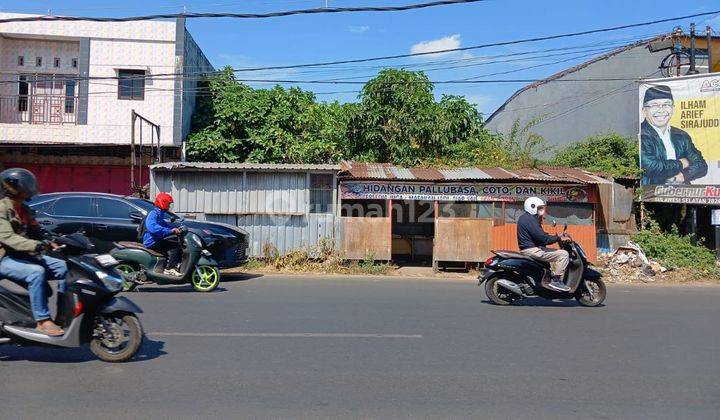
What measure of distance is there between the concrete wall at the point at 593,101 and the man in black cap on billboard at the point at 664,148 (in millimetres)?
6366

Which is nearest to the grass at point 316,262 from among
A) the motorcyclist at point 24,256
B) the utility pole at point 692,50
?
the motorcyclist at point 24,256

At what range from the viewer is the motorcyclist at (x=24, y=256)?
5.17 m

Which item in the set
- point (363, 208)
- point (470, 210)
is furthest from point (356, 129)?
point (470, 210)

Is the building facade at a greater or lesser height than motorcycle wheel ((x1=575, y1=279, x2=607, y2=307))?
greater

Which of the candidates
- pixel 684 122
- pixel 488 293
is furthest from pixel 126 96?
pixel 684 122

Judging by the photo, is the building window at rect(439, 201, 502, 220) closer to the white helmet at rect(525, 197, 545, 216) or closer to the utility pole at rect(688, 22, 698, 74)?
the white helmet at rect(525, 197, 545, 216)

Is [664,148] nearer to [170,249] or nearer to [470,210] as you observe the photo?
[470,210]

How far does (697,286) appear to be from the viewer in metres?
13.4

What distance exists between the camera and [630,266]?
14.7 m

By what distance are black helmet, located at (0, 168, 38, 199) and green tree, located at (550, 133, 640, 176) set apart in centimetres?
1539

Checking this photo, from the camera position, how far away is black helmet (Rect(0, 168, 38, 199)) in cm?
521

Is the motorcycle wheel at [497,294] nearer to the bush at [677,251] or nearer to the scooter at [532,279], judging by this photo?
the scooter at [532,279]

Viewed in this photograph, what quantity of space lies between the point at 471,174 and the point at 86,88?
12.2 meters

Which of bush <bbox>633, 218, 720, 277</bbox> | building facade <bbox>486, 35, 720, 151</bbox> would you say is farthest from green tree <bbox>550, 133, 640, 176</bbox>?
bush <bbox>633, 218, 720, 277</bbox>
